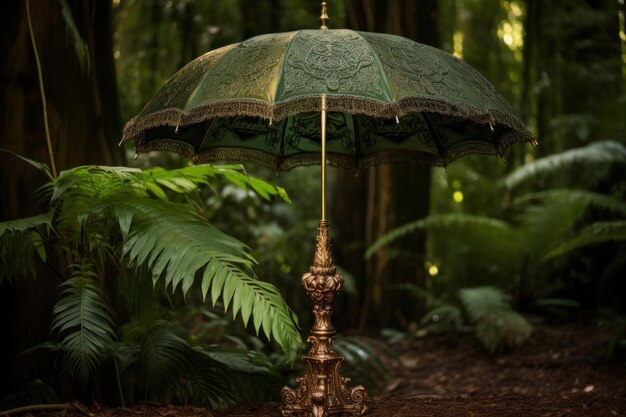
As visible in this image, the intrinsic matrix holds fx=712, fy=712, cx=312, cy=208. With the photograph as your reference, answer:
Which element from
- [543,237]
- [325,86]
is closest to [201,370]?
[325,86]

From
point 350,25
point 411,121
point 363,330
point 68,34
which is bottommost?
point 363,330

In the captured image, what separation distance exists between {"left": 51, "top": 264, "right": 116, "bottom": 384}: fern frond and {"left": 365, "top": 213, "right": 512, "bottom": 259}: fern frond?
13.3ft

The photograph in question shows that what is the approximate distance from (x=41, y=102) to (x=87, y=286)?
1.24 metres

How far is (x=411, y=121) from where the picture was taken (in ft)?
13.9

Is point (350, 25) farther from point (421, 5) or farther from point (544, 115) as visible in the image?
point (544, 115)

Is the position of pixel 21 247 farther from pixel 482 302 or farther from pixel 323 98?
pixel 482 302

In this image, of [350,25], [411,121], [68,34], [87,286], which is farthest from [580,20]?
[87,286]

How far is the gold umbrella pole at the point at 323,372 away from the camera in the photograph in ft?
11.1

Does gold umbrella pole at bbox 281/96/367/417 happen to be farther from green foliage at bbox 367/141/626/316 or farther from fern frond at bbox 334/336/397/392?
green foliage at bbox 367/141/626/316

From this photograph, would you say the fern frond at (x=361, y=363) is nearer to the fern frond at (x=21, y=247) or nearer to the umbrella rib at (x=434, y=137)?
the umbrella rib at (x=434, y=137)

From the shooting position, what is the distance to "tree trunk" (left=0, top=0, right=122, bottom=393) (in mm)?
3934

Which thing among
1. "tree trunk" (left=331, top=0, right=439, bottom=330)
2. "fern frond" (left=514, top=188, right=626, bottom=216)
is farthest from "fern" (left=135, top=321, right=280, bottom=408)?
"fern frond" (left=514, top=188, right=626, bottom=216)

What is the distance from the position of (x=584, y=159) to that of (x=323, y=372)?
5.15 meters

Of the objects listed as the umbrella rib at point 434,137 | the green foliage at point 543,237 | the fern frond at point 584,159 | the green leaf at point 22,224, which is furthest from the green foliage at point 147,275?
the fern frond at point 584,159
